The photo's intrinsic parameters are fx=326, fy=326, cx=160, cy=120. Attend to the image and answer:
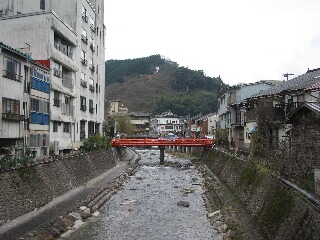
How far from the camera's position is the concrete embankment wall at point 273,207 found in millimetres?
12719

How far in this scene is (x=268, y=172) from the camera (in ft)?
68.3

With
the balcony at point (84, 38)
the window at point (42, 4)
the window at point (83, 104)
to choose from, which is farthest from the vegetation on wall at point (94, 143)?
the window at point (42, 4)

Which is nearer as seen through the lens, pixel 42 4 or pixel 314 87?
pixel 314 87

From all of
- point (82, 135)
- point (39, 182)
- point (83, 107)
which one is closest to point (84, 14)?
point (83, 107)

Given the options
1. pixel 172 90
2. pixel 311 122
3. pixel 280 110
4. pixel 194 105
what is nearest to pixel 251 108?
pixel 280 110

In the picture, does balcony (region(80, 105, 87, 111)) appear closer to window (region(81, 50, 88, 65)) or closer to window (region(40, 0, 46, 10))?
window (region(81, 50, 88, 65))

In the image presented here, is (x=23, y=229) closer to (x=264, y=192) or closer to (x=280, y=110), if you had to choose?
(x=264, y=192)

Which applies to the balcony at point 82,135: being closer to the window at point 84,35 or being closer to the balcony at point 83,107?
the balcony at point 83,107

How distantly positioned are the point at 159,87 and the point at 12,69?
5383 inches

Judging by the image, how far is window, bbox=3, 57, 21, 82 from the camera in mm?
23594

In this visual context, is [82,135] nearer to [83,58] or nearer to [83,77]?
[83,77]

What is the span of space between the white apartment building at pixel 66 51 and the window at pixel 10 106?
7.18 meters

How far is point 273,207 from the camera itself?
54.4 ft

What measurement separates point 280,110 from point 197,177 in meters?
15.6
